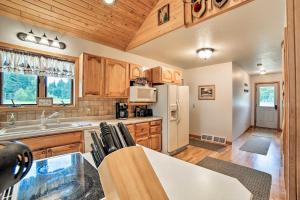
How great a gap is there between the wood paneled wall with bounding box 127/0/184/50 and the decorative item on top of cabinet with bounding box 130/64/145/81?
18.6 inches

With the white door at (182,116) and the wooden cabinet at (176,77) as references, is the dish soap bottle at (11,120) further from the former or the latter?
A: the wooden cabinet at (176,77)

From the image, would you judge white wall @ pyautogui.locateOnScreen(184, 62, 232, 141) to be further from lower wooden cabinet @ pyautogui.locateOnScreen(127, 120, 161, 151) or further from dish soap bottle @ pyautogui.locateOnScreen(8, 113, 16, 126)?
dish soap bottle @ pyautogui.locateOnScreen(8, 113, 16, 126)

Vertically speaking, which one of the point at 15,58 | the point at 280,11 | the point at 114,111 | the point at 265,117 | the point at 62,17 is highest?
the point at 62,17

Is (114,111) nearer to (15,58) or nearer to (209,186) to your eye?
(15,58)

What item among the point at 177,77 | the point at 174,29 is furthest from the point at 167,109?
the point at 174,29

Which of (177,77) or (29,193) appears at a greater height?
(177,77)

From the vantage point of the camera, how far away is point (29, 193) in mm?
701

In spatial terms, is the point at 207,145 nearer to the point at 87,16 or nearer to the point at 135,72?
the point at 135,72

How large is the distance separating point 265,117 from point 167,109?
6.06 metres

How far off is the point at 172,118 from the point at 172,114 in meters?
0.12

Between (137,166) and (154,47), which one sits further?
(154,47)

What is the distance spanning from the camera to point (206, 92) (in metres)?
5.07

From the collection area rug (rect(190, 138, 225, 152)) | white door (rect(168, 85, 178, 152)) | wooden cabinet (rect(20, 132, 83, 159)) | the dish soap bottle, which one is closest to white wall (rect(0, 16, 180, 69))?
the dish soap bottle

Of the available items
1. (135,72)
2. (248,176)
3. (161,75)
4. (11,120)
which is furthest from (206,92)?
(11,120)
